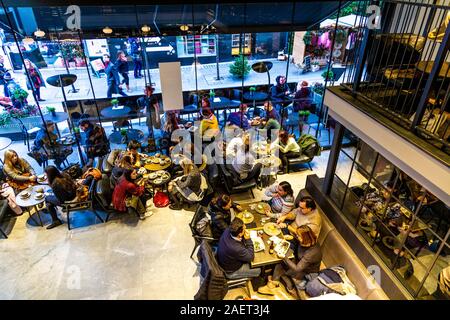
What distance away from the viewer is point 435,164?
127 inches

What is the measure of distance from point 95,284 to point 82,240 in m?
1.13

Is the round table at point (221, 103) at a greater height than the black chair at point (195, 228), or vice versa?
the round table at point (221, 103)

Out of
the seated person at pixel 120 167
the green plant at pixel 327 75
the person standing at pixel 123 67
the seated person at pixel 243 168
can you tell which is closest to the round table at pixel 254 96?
the green plant at pixel 327 75

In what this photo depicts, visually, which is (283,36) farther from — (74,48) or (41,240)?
(41,240)

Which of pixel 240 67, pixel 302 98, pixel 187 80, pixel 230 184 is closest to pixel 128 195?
pixel 230 184

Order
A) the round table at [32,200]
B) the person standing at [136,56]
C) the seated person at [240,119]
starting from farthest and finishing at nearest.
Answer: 1. the seated person at [240,119]
2. the person standing at [136,56]
3. the round table at [32,200]

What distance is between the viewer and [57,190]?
5465 millimetres

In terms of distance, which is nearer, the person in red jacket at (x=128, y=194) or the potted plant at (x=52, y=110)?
the person in red jacket at (x=128, y=194)

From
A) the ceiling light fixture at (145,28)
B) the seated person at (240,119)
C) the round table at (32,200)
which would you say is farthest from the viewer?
the seated person at (240,119)

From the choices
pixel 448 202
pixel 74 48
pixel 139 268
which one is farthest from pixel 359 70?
pixel 74 48

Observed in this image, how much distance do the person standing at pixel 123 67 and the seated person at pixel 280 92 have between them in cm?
385

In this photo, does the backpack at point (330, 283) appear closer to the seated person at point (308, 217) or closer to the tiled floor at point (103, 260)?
the seated person at point (308, 217)

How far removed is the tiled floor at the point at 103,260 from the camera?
15.4 feet

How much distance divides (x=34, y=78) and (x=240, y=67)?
492 cm
